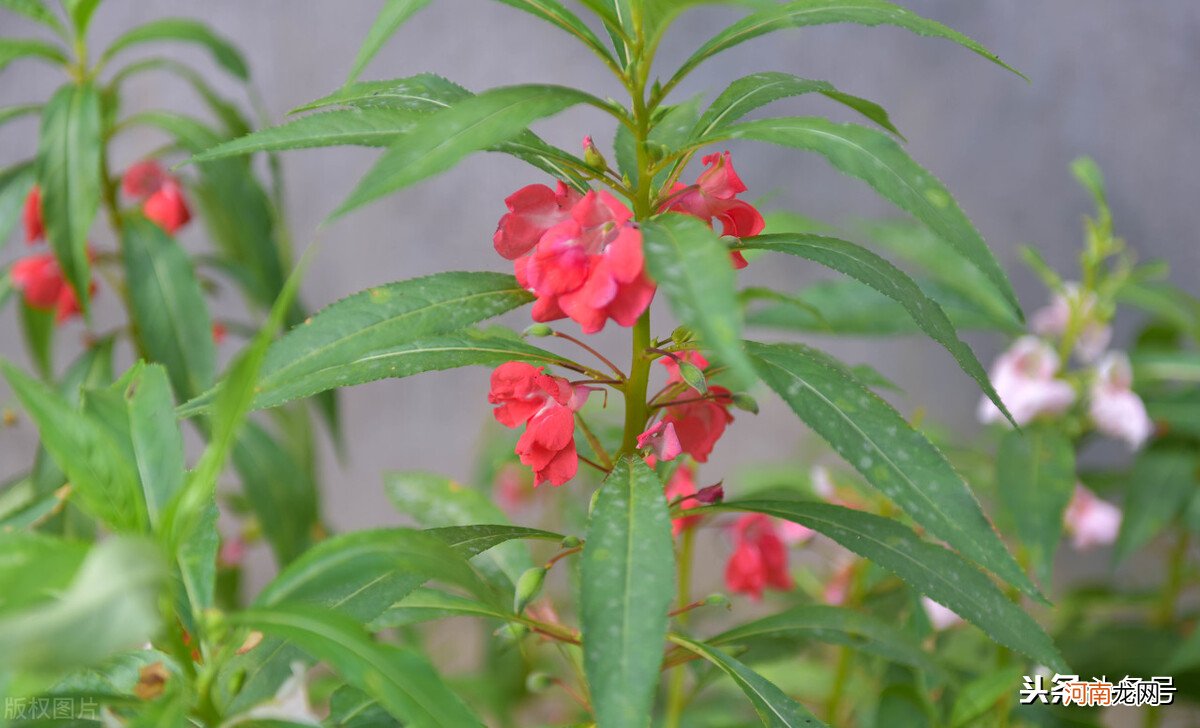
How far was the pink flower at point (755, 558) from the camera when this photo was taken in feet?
3.18

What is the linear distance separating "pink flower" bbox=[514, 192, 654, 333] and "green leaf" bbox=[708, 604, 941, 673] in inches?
11.7

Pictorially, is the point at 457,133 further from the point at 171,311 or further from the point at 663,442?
the point at 171,311

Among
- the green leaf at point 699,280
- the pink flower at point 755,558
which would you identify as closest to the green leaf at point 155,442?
the green leaf at point 699,280

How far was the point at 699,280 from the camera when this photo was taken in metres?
0.44

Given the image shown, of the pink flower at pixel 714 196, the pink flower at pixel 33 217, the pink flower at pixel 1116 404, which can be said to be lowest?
the pink flower at pixel 714 196

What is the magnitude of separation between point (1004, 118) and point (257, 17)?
115 cm

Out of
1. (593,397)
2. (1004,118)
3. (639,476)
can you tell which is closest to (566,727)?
(639,476)

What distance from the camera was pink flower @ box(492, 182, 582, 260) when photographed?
591 mm

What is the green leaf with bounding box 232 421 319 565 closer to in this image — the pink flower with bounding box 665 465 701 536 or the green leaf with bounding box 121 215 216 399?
the green leaf with bounding box 121 215 216 399

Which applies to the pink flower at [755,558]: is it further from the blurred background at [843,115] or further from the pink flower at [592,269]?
the blurred background at [843,115]

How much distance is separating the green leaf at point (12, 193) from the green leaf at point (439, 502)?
49 cm

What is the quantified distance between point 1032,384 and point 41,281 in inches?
41.3

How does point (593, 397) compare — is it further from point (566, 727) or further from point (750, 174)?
point (566, 727)

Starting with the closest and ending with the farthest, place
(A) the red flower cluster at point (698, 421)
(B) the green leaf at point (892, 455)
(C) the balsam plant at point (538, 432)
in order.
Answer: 1. (C) the balsam plant at point (538, 432)
2. (B) the green leaf at point (892, 455)
3. (A) the red flower cluster at point (698, 421)
